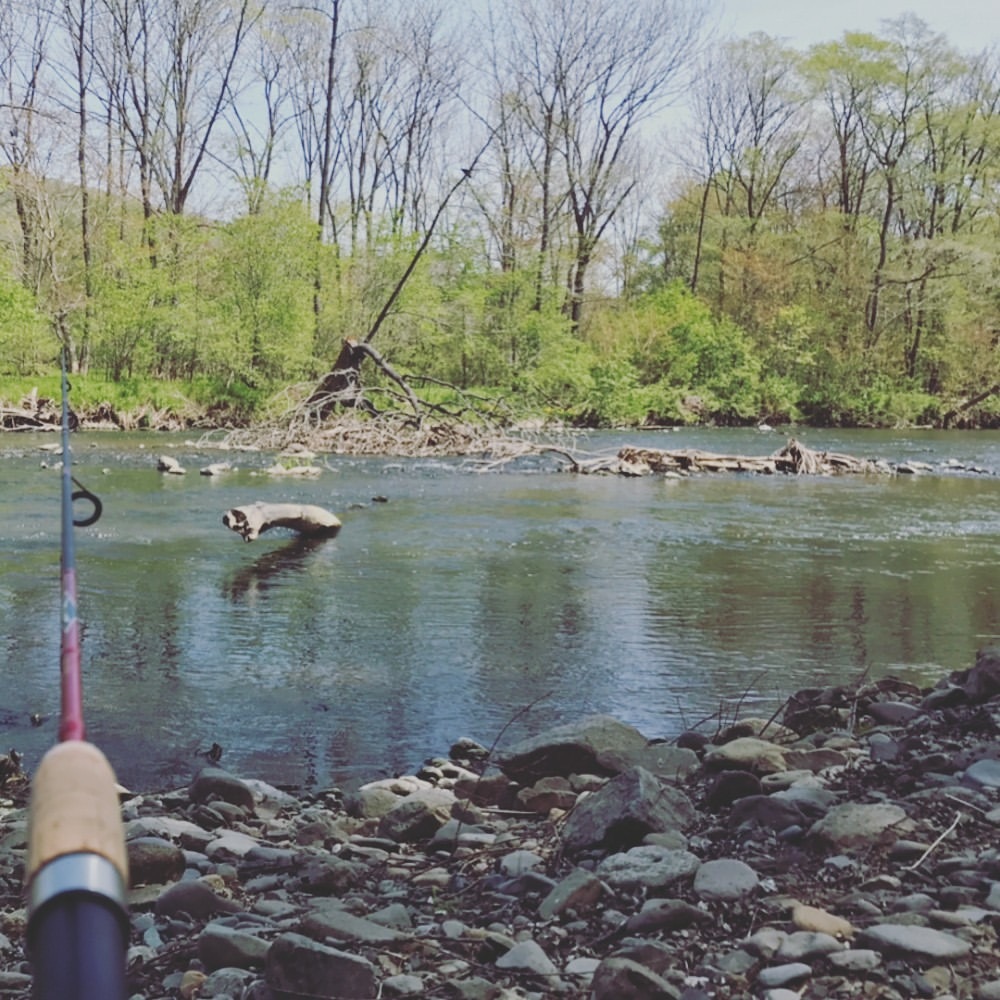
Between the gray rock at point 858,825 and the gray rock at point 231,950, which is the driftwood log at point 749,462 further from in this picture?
the gray rock at point 231,950

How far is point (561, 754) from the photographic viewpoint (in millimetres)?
5168

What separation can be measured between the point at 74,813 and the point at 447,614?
25.5 feet

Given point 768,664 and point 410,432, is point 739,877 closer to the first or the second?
point 768,664

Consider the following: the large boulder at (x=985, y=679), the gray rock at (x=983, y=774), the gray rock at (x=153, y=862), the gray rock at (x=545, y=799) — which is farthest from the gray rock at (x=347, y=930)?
the large boulder at (x=985, y=679)

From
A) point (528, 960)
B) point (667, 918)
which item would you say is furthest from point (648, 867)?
point (528, 960)

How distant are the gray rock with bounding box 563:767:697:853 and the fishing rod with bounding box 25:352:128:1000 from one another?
276cm

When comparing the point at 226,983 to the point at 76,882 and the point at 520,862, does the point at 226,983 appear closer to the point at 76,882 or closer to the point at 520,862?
the point at 520,862

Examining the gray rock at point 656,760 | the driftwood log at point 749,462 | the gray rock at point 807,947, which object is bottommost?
the gray rock at point 656,760

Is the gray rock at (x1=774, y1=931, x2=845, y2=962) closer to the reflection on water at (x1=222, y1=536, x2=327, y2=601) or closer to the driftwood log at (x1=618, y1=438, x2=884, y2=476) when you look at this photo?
the reflection on water at (x1=222, y1=536, x2=327, y2=601)

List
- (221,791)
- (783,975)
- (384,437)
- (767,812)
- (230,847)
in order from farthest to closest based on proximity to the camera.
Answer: (384,437), (221,791), (230,847), (767,812), (783,975)

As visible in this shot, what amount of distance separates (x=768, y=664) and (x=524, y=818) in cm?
333

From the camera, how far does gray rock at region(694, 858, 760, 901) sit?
314cm

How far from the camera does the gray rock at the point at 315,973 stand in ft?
→ 8.47

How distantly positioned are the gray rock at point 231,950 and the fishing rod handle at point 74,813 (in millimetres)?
1826
